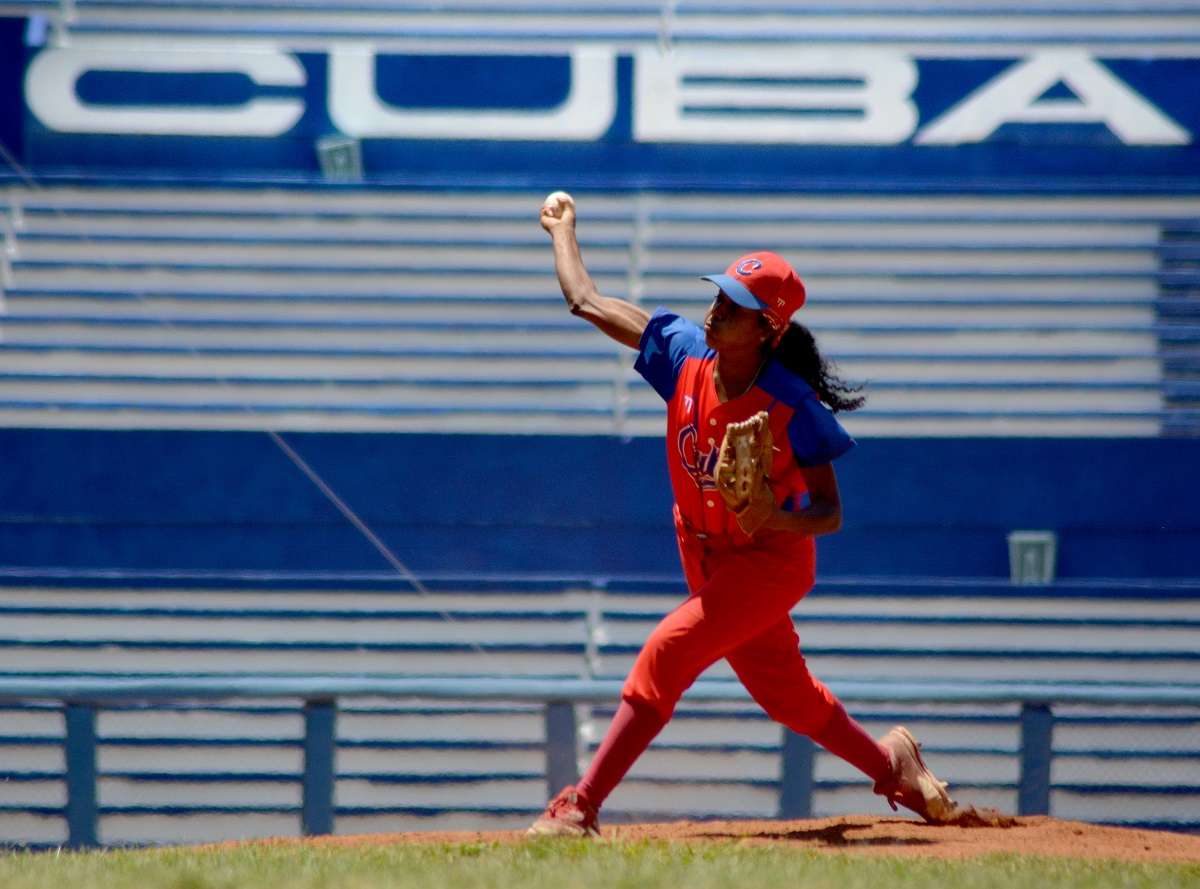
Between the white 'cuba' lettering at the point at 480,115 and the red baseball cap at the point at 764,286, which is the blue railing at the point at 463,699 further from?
the white 'cuba' lettering at the point at 480,115

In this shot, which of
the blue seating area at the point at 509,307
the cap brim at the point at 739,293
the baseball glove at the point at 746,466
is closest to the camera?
the baseball glove at the point at 746,466

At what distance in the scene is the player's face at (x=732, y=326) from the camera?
4.30 meters

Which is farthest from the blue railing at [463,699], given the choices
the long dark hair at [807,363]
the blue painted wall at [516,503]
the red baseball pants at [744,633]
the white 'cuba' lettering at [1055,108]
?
the white 'cuba' lettering at [1055,108]

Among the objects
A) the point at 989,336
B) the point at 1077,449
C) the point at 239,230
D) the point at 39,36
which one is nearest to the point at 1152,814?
the point at 1077,449

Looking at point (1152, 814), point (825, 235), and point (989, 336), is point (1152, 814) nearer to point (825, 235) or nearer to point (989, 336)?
point (989, 336)

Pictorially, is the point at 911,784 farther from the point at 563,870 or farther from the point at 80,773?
the point at 80,773

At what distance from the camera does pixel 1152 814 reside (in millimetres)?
6754

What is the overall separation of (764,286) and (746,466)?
0.53 metres

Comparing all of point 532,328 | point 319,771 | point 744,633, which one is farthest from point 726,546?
point 532,328

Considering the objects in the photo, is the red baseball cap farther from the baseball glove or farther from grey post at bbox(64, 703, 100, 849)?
grey post at bbox(64, 703, 100, 849)

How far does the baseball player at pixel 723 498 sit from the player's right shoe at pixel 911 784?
1.26 feet

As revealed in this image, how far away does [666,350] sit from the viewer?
14.8 feet

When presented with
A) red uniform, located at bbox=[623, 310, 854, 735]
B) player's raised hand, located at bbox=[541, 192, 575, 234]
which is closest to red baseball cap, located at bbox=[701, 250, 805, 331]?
red uniform, located at bbox=[623, 310, 854, 735]

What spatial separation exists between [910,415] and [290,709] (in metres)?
4.45
